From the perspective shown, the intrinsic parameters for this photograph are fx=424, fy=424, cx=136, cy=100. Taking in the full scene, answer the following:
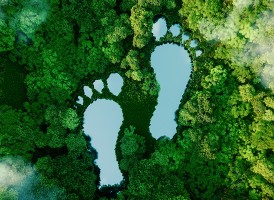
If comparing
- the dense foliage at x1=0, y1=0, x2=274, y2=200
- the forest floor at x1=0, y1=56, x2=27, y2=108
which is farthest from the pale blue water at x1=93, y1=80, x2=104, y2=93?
the forest floor at x1=0, y1=56, x2=27, y2=108

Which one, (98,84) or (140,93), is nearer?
(140,93)

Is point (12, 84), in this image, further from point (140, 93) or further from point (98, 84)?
point (140, 93)

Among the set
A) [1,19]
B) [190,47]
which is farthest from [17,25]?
[190,47]

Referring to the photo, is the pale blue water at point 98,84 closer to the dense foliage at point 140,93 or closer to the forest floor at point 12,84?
the dense foliage at point 140,93

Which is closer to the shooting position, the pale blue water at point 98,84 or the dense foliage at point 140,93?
the dense foliage at point 140,93

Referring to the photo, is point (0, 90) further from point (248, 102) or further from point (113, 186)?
point (248, 102)

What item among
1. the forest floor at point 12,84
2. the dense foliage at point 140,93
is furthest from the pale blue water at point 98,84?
the forest floor at point 12,84

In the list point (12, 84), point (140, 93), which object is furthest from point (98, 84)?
point (12, 84)

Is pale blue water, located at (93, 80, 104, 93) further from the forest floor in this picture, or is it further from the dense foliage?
the forest floor

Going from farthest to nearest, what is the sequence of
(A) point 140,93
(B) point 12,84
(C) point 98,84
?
1. (C) point 98,84
2. (A) point 140,93
3. (B) point 12,84
